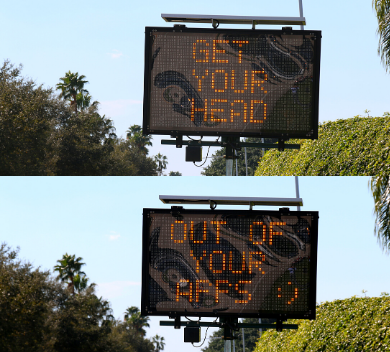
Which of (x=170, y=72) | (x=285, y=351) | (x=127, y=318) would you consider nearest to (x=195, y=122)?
(x=170, y=72)

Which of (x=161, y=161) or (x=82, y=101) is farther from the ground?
(x=82, y=101)

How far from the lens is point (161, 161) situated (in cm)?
3428

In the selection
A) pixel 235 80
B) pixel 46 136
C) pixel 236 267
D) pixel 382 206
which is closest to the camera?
pixel 236 267

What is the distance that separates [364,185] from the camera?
402 inches

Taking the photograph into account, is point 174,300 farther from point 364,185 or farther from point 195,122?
point 364,185

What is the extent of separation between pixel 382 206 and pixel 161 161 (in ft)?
83.1

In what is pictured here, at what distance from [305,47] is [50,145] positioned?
17426mm

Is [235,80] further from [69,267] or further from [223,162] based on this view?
[223,162]

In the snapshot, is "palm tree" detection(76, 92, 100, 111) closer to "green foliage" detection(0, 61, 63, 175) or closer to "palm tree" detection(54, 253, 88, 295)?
"green foliage" detection(0, 61, 63, 175)

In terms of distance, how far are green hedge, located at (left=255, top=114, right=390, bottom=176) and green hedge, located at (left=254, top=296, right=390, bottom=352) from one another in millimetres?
2645

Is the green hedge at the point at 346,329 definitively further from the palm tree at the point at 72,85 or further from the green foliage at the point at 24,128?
the palm tree at the point at 72,85

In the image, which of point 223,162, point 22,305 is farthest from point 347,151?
point 223,162

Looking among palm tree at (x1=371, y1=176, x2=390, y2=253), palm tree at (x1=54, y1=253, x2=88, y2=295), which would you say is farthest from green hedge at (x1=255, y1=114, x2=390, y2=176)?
palm tree at (x1=54, y1=253, x2=88, y2=295)

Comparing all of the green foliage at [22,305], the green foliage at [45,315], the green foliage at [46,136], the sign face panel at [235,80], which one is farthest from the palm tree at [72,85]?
the sign face panel at [235,80]
